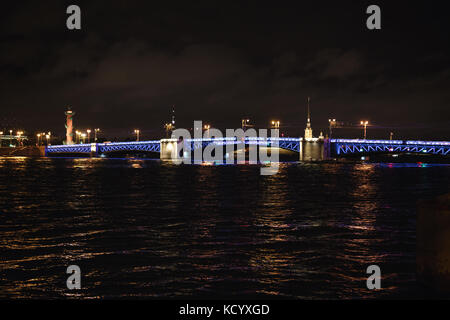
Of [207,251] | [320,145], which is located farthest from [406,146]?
[207,251]

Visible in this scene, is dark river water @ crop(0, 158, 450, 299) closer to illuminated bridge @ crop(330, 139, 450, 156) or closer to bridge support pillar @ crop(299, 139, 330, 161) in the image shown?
illuminated bridge @ crop(330, 139, 450, 156)

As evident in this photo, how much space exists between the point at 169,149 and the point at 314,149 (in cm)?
4050

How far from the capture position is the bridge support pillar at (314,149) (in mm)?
118312

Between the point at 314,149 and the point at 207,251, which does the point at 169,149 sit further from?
the point at 207,251

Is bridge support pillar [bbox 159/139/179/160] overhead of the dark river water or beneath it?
overhead

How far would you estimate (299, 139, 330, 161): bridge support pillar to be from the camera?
118312 millimetres

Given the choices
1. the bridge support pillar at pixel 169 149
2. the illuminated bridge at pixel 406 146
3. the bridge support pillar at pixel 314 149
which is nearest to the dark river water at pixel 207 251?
the illuminated bridge at pixel 406 146

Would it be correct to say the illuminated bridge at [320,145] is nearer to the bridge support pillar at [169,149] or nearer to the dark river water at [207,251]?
the bridge support pillar at [169,149]

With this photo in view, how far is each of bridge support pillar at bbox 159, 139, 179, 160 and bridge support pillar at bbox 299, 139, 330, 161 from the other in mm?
34596

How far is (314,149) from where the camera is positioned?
119938 mm

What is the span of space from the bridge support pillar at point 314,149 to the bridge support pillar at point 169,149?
3460cm

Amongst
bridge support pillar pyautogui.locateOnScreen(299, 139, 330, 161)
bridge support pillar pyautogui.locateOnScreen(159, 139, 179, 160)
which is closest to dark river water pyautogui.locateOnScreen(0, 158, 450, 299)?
bridge support pillar pyautogui.locateOnScreen(299, 139, 330, 161)

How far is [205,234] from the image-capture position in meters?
13.7
